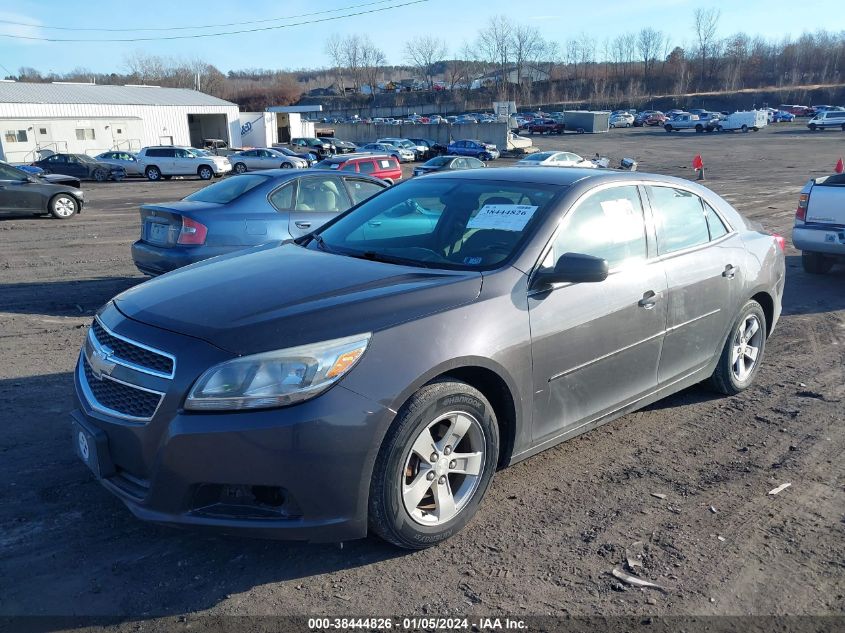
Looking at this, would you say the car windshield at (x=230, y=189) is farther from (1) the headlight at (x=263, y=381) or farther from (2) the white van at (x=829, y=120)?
(2) the white van at (x=829, y=120)

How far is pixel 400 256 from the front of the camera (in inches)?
160

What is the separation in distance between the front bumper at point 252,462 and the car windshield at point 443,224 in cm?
130

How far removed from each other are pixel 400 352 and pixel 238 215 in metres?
5.42

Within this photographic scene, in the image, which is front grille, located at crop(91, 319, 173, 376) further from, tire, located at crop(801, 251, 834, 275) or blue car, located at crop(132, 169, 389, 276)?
tire, located at crop(801, 251, 834, 275)

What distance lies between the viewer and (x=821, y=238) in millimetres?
9359

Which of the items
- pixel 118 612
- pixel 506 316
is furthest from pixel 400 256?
pixel 118 612

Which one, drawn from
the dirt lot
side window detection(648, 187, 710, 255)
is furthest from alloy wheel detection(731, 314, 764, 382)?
side window detection(648, 187, 710, 255)

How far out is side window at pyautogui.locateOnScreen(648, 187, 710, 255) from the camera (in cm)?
456

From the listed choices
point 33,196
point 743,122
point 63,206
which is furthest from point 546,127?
point 33,196

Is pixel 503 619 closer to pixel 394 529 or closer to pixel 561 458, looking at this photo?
pixel 394 529

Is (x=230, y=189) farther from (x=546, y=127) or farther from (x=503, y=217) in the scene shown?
(x=546, y=127)

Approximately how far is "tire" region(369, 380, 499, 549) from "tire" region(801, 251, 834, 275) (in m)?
8.44

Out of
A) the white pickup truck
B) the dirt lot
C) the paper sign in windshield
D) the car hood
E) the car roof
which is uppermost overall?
the car roof

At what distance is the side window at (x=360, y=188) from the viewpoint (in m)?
8.88
